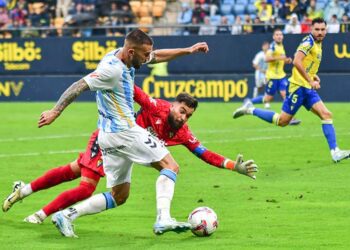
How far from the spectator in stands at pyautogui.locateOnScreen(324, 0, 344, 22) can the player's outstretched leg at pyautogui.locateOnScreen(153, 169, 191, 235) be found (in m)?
21.7

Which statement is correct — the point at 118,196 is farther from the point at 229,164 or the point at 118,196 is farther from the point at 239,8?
the point at 239,8

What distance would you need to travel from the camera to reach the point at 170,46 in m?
32.0

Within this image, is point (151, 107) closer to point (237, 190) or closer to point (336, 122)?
point (237, 190)

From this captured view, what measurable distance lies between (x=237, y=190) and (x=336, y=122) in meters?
10.3

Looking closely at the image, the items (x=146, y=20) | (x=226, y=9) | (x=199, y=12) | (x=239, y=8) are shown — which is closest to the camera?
(x=199, y=12)

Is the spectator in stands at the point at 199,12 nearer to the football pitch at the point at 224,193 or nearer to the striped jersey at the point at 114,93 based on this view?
→ the football pitch at the point at 224,193

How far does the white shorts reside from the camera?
32.6 ft

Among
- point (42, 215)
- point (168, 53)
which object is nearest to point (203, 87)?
point (168, 53)

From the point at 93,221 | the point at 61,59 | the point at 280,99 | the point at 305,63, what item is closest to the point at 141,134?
the point at 93,221

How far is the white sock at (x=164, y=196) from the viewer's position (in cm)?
977

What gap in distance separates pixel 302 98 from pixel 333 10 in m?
14.4

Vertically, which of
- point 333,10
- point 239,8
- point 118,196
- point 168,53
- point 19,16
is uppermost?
point 168,53

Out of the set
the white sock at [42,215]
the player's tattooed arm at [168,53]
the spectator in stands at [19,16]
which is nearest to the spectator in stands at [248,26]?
the spectator in stands at [19,16]

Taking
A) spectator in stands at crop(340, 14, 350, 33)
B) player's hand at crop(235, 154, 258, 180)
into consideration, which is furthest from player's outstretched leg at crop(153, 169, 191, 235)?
spectator in stands at crop(340, 14, 350, 33)
